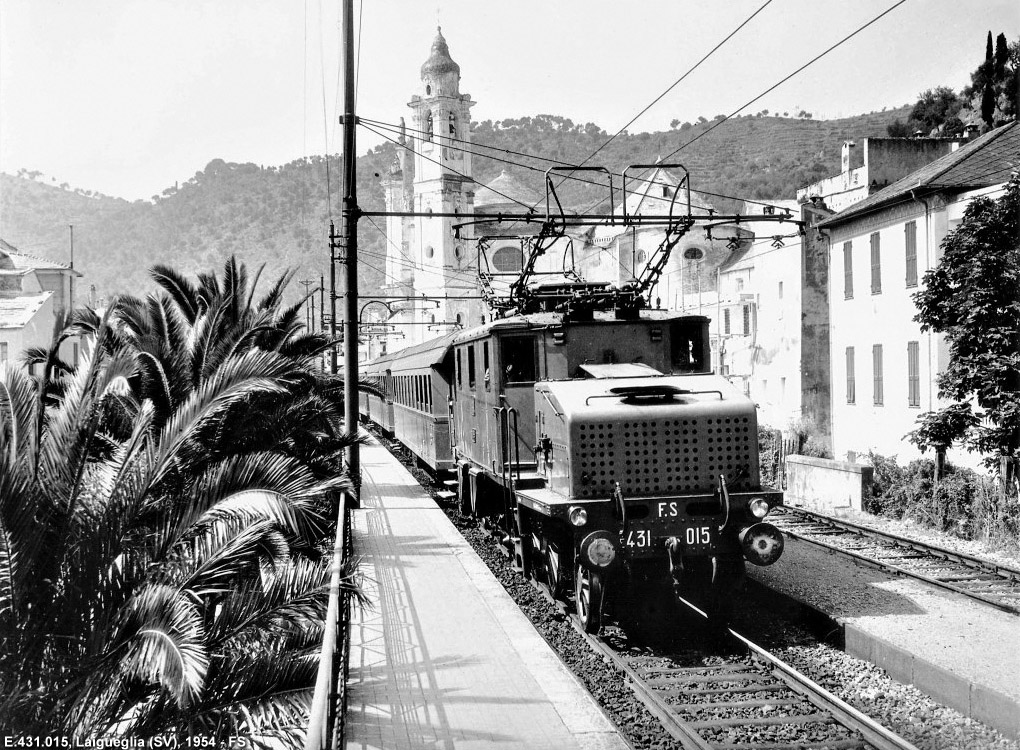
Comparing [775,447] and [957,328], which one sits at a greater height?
[957,328]

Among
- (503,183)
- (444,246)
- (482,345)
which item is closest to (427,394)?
(482,345)

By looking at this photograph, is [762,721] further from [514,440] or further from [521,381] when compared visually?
[521,381]

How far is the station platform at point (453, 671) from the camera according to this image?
22.4 ft

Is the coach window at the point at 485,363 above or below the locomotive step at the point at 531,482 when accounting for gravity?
above

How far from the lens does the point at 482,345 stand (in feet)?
42.0

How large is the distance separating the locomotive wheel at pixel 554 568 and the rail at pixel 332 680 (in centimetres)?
317

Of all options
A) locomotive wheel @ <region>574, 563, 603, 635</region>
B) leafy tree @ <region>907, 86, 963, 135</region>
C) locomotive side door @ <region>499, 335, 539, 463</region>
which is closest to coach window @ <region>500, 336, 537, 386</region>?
locomotive side door @ <region>499, 335, 539, 463</region>

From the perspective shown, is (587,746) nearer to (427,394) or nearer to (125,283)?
(427,394)

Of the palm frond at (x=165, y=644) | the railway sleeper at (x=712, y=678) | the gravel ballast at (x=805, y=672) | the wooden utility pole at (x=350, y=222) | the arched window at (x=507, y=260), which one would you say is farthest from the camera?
the arched window at (x=507, y=260)

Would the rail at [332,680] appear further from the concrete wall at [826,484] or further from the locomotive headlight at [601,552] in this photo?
the concrete wall at [826,484]

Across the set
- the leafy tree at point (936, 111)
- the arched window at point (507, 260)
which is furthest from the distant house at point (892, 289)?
the arched window at point (507, 260)

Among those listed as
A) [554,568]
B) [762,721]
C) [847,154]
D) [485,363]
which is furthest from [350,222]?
[847,154]

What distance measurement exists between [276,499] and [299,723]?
1.63m

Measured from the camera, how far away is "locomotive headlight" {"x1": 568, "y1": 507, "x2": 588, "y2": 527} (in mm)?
9134
